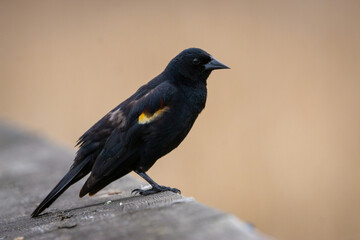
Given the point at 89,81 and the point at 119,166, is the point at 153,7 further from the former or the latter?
the point at 119,166

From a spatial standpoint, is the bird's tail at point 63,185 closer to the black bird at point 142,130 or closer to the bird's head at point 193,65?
the black bird at point 142,130

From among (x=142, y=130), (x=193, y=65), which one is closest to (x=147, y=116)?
(x=142, y=130)

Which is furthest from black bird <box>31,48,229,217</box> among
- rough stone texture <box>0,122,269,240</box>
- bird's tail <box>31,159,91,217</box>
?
rough stone texture <box>0,122,269,240</box>

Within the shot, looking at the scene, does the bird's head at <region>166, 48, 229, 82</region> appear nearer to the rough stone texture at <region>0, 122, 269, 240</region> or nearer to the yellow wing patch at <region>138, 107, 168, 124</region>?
the yellow wing patch at <region>138, 107, 168, 124</region>

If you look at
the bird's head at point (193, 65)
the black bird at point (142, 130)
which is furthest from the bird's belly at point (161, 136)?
the bird's head at point (193, 65)

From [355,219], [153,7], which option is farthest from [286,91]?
[153,7]

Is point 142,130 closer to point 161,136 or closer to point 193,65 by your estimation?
point 161,136
